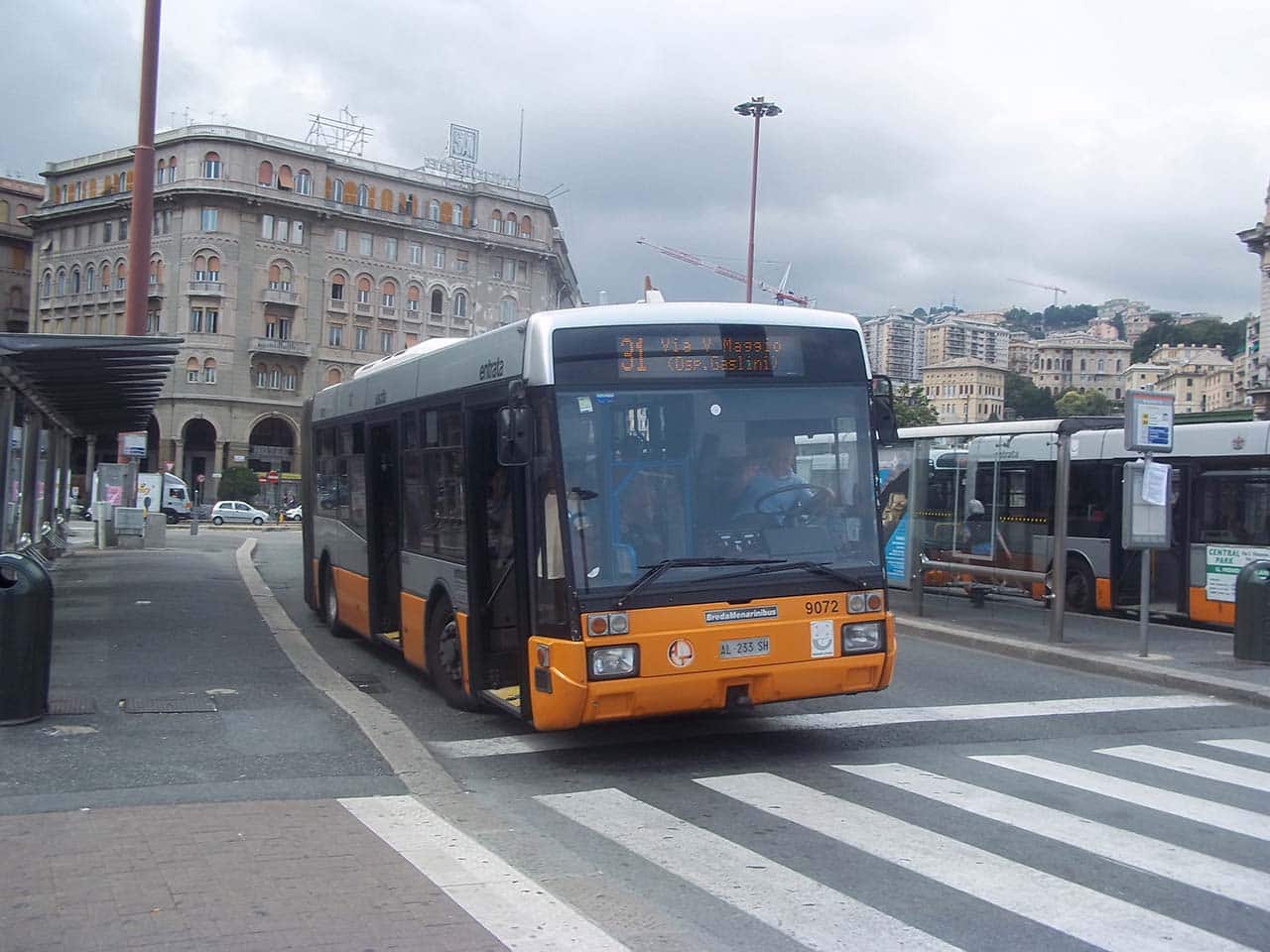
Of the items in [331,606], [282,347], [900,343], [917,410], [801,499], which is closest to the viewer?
[801,499]

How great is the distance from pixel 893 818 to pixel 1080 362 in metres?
79.0

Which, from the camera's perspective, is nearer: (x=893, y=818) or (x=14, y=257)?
(x=893, y=818)

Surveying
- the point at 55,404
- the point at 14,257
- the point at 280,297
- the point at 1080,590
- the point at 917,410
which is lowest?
the point at 1080,590

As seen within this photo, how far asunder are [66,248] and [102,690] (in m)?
81.3

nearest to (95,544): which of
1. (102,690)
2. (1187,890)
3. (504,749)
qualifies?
(102,690)

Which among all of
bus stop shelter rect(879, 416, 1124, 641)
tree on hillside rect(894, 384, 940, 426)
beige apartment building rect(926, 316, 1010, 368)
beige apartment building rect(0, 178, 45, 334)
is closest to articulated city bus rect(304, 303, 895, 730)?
bus stop shelter rect(879, 416, 1124, 641)

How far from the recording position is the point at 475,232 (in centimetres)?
8175

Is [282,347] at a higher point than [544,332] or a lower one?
higher

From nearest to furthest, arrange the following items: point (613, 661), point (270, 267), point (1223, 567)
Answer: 1. point (613, 661)
2. point (1223, 567)
3. point (270, 267)

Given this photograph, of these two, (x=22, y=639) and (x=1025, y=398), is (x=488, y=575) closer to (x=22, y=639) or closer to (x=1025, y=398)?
(x=22, y=639)

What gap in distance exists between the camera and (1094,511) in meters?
19.0

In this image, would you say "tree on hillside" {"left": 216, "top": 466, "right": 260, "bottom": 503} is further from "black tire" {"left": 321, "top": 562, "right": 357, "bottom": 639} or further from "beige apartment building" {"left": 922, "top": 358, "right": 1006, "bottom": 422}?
"black tire" {"left": 321, "top": 562, "right": 357, "bottom": 639}

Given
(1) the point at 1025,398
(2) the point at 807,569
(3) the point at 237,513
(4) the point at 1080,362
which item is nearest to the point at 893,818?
(2) the point at 807,569

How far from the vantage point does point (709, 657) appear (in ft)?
25.2
